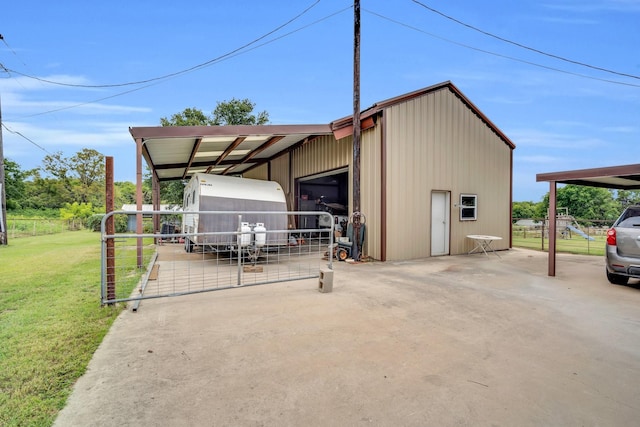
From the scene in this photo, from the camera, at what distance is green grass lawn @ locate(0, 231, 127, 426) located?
82.3 inches

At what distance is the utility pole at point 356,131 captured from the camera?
28.3ft

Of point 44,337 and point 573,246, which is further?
point 573,246

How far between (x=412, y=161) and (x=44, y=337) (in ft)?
28.0

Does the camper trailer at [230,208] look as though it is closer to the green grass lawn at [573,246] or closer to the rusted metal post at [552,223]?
the rusted metal post at [552,223]

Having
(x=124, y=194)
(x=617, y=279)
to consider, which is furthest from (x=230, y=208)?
(x=124, y=194)

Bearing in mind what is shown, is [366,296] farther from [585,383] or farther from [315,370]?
[585,383]

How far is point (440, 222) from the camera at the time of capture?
9.83m

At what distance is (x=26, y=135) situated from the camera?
21.1 metres

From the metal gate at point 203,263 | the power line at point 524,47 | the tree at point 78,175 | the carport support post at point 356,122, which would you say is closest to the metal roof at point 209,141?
the carport support post at point 356,122

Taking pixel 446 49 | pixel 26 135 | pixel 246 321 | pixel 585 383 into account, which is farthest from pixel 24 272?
pixel 26 135

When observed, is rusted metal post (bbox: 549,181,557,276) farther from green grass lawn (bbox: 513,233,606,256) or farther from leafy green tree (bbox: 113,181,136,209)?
leafy green tree (bbox: 113,181,136,209)

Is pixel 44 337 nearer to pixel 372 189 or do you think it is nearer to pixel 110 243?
pixel 110 243

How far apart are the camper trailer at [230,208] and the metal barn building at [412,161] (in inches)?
48.7

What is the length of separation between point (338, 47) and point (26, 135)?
899 inches
